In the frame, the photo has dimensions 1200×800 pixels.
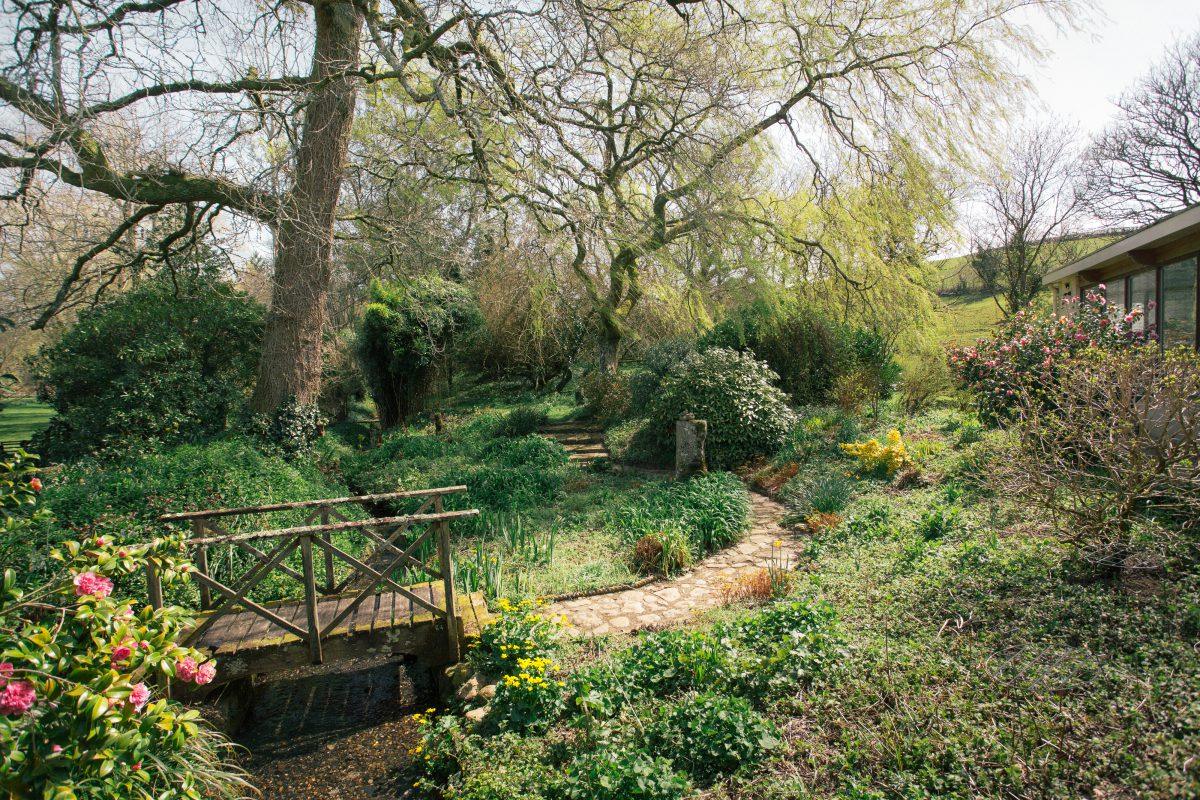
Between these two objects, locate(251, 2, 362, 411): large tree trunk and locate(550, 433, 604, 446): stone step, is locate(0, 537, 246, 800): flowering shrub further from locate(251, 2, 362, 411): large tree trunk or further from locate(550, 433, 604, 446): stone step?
locate(550, 433, 604, 446): stone step

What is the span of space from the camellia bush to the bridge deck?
6.07 feet

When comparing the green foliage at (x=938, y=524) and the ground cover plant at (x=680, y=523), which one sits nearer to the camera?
the green foliage at (x=938, y=524)

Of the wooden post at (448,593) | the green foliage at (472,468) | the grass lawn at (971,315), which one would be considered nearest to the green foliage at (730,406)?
the green foliage at (472,468)

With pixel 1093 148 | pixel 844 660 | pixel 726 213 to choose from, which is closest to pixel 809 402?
pixel 726 213

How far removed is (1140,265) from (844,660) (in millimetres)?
11708

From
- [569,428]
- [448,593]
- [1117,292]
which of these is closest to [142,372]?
[448,593]

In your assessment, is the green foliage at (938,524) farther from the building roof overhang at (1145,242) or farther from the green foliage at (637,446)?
the green foliage at (637,446)

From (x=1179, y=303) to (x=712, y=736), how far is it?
11191mm

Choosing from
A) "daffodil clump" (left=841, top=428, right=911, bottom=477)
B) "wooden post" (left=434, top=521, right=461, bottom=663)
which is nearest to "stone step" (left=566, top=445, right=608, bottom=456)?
"daffodil clump" (left=841, top=428, right=911, bottom=477)

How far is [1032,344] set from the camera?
8664 mm

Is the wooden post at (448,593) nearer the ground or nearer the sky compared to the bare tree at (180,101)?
nearer the ground

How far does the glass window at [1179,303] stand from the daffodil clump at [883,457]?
15.9ft

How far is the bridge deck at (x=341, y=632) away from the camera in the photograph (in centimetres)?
447

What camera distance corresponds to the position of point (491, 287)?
17609mm
